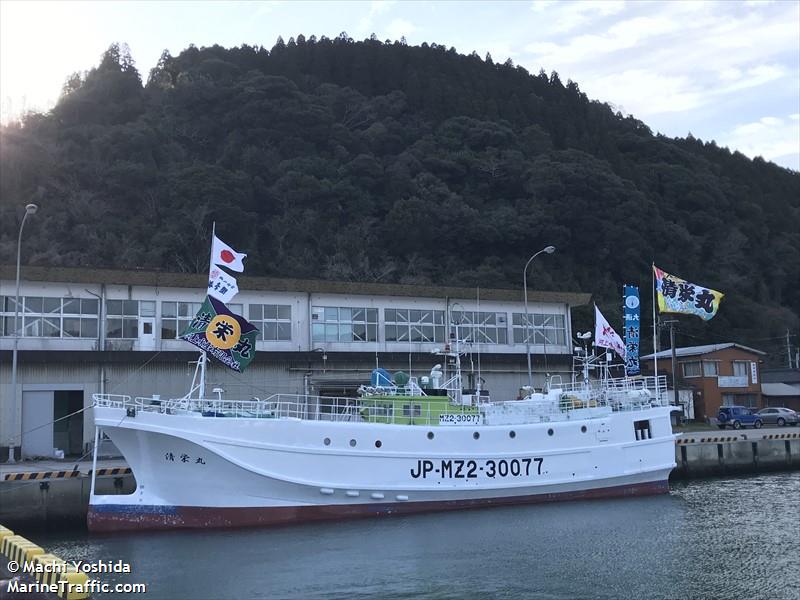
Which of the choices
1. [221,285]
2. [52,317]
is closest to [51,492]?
[221,285]

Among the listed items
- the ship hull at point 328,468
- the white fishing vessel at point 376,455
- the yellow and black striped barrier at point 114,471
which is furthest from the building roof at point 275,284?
the ship hull at point 328,468

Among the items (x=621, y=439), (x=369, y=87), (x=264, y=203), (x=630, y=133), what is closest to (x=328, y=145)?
(x=264, y=203)

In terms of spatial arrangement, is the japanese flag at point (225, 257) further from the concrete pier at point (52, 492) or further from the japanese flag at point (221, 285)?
the concrete pier at point (52, 492)

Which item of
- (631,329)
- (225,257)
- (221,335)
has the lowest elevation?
(221,335)

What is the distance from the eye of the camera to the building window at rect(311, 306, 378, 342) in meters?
36.0

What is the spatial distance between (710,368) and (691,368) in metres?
1.25

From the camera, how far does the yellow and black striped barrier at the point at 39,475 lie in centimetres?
2239

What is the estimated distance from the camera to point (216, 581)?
16.8 metres

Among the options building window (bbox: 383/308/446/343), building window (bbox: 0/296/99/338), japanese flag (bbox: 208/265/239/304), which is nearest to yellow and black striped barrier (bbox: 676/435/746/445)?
building window (bbox: 383/308/446/343)

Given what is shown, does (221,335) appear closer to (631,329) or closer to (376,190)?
(631,329)

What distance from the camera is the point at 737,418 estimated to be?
4466 centimetres

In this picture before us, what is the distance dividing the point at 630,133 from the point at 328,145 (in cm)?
4631

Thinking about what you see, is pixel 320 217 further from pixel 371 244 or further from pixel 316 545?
pixel 316 545

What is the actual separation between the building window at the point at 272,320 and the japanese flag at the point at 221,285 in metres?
11.4
